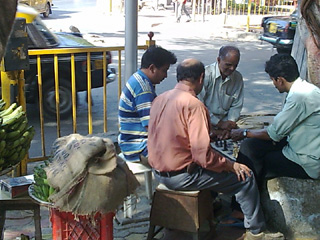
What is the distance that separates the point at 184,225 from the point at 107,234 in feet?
2.60

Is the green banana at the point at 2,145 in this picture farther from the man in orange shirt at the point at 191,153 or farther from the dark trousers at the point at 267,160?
the dark trousers at the point at 267,160

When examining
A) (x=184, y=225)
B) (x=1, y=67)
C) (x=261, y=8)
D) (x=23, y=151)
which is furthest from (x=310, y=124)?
(x=261, y=8)

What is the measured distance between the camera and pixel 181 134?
3.60 metres

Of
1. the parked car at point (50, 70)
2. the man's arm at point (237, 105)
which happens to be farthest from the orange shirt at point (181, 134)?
the parked car at point (50, 70)

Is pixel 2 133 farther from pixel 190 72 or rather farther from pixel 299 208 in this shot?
pixel 299 208

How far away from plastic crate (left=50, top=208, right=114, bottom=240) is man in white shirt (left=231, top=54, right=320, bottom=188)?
1538mm

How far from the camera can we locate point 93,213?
120 inches

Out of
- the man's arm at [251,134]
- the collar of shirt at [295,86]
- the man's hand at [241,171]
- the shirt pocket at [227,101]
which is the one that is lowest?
the man's hand at [241,171]

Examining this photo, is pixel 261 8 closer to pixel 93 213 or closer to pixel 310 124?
pixel 310 124

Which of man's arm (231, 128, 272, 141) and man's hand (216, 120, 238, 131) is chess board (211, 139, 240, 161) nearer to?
man's hand (216, 120, 238, 131)

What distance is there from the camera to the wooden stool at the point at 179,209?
3773mm

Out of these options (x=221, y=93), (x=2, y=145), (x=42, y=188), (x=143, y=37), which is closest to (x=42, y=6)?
(x=143, y=37)

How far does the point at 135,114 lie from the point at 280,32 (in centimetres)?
968

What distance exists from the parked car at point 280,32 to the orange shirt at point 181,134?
979 cm
